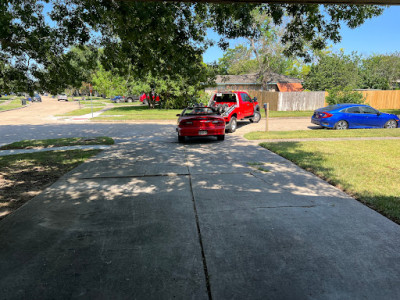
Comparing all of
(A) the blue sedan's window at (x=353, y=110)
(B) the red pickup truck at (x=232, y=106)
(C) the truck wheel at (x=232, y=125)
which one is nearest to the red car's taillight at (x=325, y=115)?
(A) the blue sedan's window at (x=353, y=110)

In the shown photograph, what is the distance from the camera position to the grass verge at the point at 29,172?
209 inches

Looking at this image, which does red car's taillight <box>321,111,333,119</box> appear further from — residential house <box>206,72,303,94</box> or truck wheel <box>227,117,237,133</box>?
residential house <box>206,72,303,94</box>

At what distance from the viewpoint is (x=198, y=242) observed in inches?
136

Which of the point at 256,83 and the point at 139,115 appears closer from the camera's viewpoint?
the point at 139,115

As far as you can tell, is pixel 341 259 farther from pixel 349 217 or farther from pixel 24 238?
pixel 24 238

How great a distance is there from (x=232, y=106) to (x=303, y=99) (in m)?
18.1

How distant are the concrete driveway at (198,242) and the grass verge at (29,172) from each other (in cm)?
37

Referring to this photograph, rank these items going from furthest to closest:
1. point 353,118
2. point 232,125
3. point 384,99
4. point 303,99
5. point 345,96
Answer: point 384,99
point 303,99
point 345,96
point 232,125
point 353,118

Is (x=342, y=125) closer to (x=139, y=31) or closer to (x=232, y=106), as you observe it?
(x=232, y=106)

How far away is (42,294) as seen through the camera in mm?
2533

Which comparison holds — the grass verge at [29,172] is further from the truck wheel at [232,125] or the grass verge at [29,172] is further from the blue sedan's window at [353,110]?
the blue sedan's window at [353,110]

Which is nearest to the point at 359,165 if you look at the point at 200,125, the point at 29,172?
the point at 200,125

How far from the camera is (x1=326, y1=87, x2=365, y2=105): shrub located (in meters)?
24.2

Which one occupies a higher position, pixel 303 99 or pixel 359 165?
pixel 303 99
